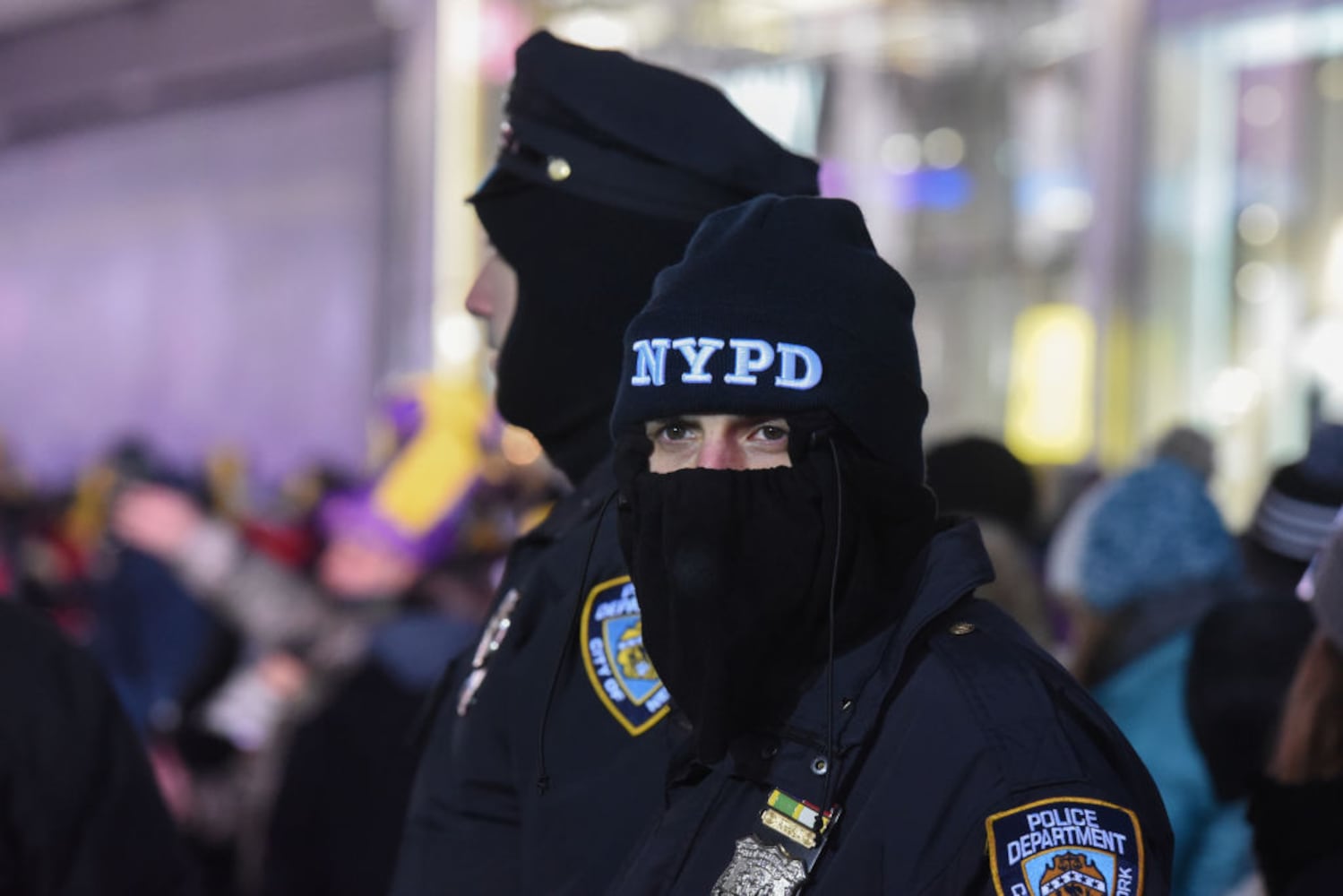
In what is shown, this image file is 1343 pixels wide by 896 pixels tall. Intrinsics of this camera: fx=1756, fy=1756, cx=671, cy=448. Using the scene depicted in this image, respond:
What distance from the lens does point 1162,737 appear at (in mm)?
3178

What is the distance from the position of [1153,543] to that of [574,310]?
168 cm

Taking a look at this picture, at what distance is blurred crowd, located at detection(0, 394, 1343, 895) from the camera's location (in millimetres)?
3088

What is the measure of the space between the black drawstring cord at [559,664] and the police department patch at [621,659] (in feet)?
0.06

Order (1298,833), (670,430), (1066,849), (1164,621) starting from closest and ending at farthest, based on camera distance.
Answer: (1066,849), (670,430), (1298,833), (1164,621)

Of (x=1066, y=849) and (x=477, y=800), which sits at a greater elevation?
(x=1066, y=849)

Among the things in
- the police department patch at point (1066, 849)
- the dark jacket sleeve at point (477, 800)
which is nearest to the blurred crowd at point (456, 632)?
the dark jacket sleeve at point (477, 800)

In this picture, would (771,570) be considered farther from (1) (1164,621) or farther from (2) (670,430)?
(1) (1164,621)

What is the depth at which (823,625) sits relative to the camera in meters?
1.69

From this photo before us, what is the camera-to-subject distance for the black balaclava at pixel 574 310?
234 cm

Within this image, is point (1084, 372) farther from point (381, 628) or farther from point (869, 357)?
point (869, 357)

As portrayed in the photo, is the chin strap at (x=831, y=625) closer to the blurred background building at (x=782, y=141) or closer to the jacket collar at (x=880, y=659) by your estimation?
the jacket collar at (x=880, y=659)

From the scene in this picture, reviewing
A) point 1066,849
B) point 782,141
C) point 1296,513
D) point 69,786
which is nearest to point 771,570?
point 1066,849

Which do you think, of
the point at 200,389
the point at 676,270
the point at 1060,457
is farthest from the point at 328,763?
the point at 200,389

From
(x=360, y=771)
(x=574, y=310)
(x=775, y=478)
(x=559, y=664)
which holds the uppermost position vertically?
(x=574, y=310)
